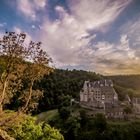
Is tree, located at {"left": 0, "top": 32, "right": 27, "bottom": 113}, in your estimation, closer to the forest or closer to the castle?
the forest

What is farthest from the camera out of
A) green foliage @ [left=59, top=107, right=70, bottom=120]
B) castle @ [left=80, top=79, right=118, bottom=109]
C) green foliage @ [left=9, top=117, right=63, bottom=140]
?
castle @ [left=80, top=79, right=118, bottom=109]

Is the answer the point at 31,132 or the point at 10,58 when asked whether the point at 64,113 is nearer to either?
the point at 31,132

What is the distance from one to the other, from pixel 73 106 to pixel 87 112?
1199 centimetres

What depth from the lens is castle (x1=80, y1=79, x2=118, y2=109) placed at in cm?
9756

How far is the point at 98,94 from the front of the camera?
106 metres

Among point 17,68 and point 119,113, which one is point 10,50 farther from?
point 119,113

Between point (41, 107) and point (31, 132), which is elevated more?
point (41, 107)

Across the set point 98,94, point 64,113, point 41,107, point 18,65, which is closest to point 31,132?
point 18,65

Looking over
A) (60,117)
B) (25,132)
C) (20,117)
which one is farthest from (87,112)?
(20,117)

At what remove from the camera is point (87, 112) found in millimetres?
90375

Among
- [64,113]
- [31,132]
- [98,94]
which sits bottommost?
[31,132]

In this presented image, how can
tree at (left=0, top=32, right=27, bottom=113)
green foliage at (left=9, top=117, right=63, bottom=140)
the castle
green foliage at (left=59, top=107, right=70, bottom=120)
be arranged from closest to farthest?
tree at (left=0, top=32, right=27, bottom=113) < green foliage at (left=9, top=117, right=63, bottom=140) < green foliage at (left=59, top=107, right=70, bottom=120) < the castle

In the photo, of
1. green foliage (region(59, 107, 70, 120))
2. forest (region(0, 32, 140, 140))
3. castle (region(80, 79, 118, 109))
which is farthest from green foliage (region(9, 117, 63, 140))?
castle (region(80, 79, 118, 109))

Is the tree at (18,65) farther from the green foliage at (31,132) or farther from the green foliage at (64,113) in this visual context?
the green foliage at (64,113)
